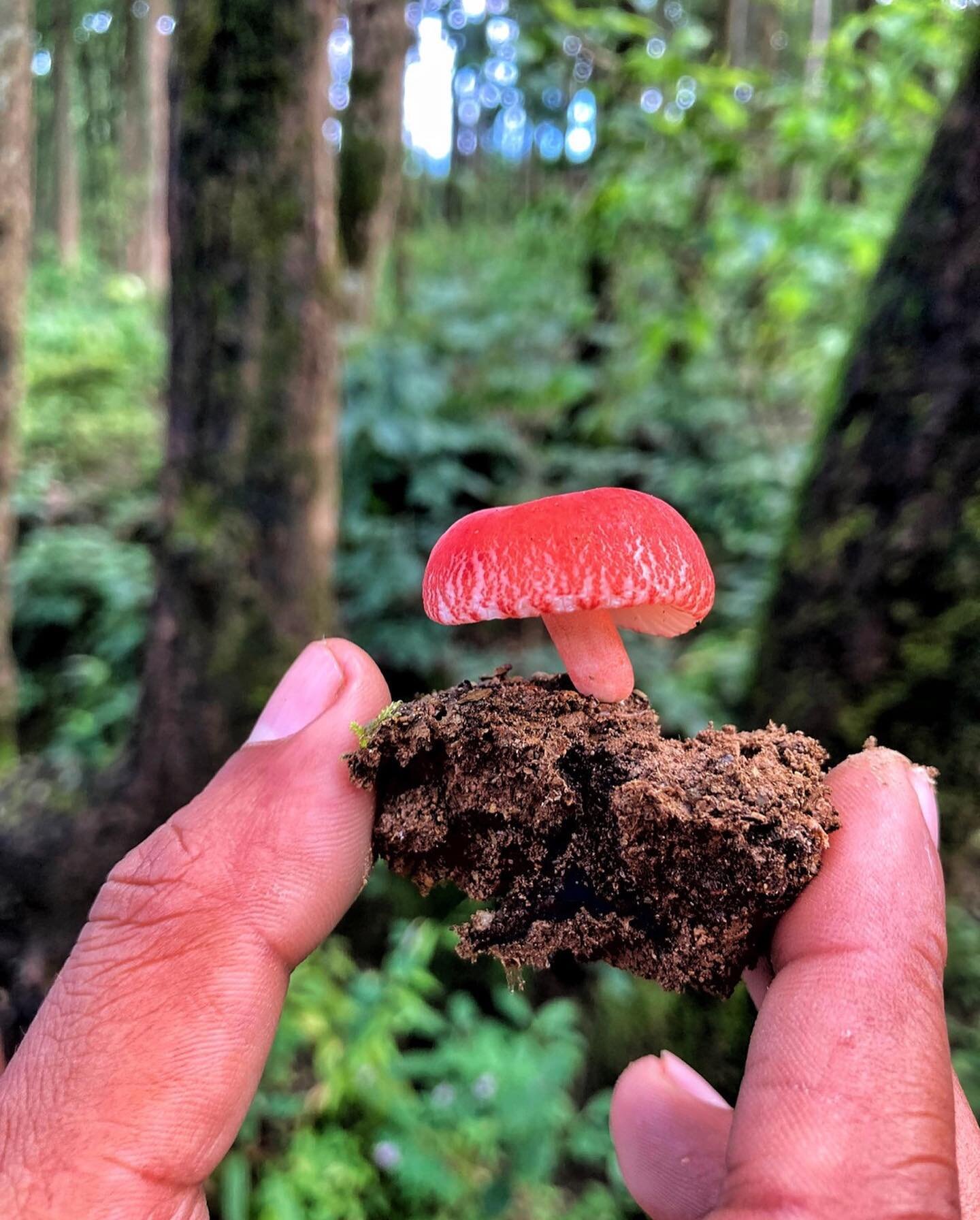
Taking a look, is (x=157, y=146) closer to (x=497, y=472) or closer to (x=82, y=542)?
(x=82, y=542)

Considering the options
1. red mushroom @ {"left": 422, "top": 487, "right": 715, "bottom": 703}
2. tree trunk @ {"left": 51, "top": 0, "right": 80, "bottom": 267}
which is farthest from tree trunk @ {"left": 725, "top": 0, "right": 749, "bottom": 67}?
red mushroom @ {"left": 422, "top": 487, "right": 715, "bottom": 703}

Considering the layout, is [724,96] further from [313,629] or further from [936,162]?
[313,629]

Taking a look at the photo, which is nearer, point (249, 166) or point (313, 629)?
point (249, 166)

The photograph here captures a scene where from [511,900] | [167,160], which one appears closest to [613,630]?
[511,900]

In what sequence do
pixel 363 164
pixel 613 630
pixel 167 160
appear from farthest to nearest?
pixel 363 164 → pixel 167 160 → pixel 613 630

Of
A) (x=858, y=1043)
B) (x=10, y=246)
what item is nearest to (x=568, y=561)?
(x=858, y=1043)

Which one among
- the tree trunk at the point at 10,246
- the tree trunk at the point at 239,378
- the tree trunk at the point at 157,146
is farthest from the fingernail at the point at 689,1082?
the tree trunk at the point at 10,246

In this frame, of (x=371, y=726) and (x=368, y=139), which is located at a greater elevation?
(x=368, y=139)
